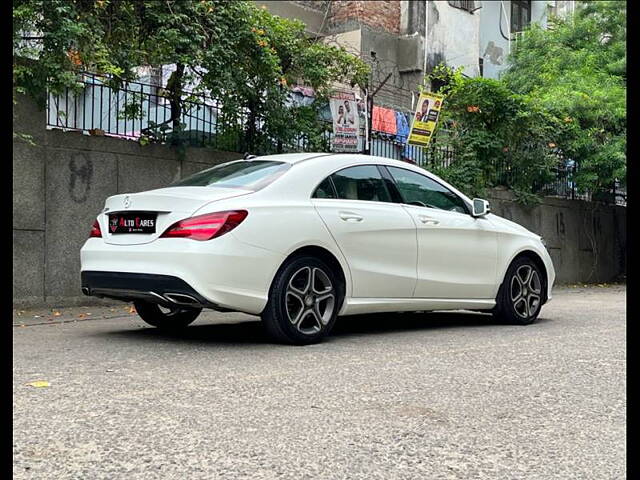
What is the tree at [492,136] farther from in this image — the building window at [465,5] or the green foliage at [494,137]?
the building window at [465,5]

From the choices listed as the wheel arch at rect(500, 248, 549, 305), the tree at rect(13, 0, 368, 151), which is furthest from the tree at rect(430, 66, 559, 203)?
the wheel arch at rect(500, 248, 549, 305)

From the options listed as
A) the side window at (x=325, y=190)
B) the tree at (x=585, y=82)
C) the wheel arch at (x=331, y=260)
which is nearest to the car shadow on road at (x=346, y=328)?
the wheel arch at (x=331, y=260)

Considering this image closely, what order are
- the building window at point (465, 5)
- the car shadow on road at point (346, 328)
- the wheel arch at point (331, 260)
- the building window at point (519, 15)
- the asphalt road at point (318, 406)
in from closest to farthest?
the asphalt road at point (318, 406), the wheel arch at point (331, 260), the car shadow on road at point (346, 328), the building window at point (465, 5), the building window at point (519, 15)

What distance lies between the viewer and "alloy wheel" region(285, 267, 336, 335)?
6293 millimetres

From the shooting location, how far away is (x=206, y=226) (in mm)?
5902

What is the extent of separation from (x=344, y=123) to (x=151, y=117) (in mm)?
3115

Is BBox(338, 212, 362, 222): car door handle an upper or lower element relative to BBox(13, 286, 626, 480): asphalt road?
upper

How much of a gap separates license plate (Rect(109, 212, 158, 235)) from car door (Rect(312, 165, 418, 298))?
138 centimetres

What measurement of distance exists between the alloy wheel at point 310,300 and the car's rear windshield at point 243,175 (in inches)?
32.8

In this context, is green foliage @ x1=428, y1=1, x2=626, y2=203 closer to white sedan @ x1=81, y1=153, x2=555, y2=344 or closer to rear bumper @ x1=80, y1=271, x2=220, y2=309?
white sedan @ x1=81, y1=153, x2=555, y2=344

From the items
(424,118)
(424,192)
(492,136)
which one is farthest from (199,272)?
(492,136)

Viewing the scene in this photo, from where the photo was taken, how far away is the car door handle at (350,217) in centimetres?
673

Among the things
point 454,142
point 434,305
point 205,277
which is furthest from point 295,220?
point 454,142

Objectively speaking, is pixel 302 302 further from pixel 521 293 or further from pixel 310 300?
pixel 521 293
